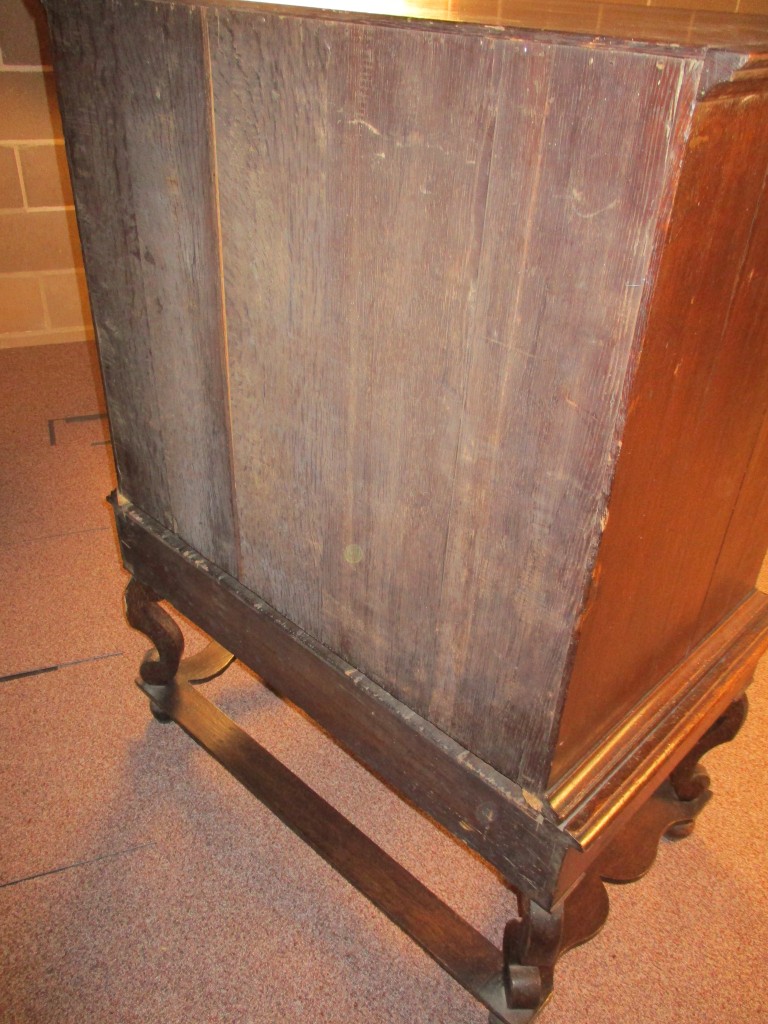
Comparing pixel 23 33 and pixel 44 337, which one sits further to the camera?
pixel 44 337

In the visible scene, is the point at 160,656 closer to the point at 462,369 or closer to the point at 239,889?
the point at 239,889

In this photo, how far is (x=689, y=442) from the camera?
769 mm

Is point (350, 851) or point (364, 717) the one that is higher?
point (364, 717)

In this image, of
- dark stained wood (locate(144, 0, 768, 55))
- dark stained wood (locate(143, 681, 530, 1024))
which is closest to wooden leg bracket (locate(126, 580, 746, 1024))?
dark stained wood (locate(143, 681, 530, 1024))

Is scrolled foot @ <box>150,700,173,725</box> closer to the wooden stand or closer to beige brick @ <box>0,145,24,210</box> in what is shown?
the wooden stand

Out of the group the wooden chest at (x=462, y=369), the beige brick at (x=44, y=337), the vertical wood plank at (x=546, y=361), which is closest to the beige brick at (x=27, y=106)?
the beige brick at (x=44, y=337)

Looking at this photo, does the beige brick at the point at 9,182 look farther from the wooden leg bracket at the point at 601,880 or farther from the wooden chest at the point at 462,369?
the wooden leg bracket at the point at 601,880

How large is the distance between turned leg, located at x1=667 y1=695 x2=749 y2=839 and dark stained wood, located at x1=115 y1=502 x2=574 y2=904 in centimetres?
56

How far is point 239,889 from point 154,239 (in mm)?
995

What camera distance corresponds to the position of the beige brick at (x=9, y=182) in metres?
2.80

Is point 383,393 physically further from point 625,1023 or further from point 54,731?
point 54,731

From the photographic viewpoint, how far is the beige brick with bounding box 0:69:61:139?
272cm

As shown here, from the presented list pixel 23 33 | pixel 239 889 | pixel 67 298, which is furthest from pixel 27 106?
pixel 239 889

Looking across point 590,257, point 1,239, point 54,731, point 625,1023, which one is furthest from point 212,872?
point 1,239
